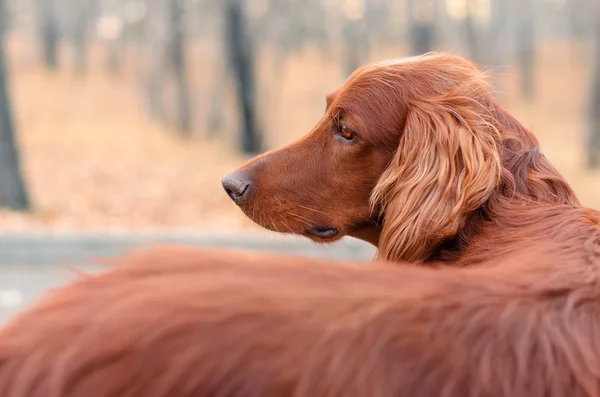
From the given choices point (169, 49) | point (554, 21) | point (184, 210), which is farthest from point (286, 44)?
point (554, 21)

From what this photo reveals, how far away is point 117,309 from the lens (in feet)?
3.81

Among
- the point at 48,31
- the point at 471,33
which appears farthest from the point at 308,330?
the point at 48,31

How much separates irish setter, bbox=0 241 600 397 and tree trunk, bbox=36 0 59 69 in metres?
55.2

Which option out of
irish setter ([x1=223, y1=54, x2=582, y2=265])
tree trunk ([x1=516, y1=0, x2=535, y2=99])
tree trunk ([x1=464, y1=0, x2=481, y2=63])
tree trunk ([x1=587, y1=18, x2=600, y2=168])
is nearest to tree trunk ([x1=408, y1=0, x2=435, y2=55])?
tree trunk ([x1=464, y1=0, x2=481, y2=63])

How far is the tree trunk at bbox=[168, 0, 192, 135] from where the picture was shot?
2716cm

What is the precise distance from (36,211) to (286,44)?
3616 centimetres

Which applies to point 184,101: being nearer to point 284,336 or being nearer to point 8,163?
point 8,163

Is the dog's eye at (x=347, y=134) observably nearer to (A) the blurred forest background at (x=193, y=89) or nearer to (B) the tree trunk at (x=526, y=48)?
(A) the blurred forest background at (x=193, y=89)

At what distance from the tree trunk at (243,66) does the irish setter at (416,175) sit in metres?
15.2

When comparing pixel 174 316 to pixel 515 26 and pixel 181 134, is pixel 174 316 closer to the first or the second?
pixel 181 134

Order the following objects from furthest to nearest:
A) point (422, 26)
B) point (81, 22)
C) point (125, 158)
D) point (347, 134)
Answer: point (81, 22) < point (422, 26) < point (125, 158) < point (347, 134)

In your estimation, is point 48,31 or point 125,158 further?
point 48,31

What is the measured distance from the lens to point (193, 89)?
30891 millimetres

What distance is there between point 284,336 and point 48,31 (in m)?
60.7
